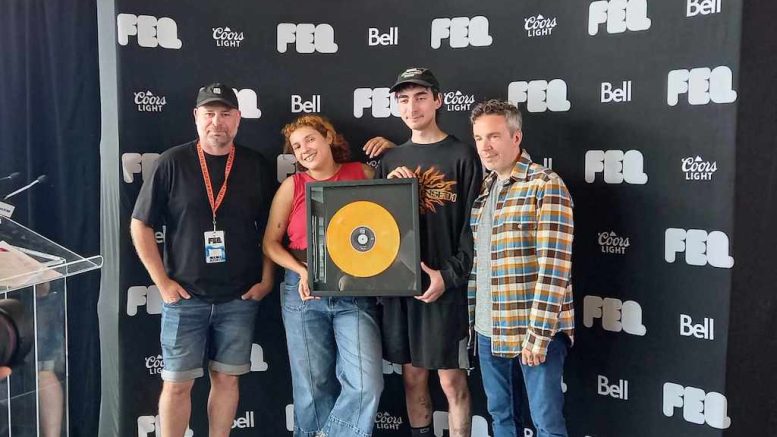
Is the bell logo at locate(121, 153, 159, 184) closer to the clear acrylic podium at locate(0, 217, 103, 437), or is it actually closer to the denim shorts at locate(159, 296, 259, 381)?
the denim shorts at locate(159, 296, 259, 381)

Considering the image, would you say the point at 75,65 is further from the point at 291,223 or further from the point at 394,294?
the point at 394,294

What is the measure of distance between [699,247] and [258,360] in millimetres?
2317

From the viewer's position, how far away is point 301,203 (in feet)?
9.92

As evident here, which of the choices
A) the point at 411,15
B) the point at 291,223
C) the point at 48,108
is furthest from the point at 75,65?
the point at 411,15

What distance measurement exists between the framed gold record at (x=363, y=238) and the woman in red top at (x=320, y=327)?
0.14 meters

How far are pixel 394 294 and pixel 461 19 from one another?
150 centimetres

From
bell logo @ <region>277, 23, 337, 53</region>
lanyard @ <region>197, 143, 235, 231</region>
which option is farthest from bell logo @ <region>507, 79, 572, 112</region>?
lanyard @ <region>197, 143, 235, 231</region>

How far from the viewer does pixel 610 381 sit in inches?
121

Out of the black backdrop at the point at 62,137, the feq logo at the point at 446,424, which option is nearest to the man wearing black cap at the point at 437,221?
the feq logo at the point at 446,424

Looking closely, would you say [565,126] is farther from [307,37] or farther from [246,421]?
[246,421]

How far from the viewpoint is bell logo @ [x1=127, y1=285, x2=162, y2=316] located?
131 inches

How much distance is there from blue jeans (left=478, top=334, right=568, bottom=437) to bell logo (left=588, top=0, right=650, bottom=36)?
1482mm

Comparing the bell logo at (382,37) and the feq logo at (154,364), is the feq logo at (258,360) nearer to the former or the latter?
the feq logo at (154,364)

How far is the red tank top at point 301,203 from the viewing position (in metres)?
Answer: 2.99
